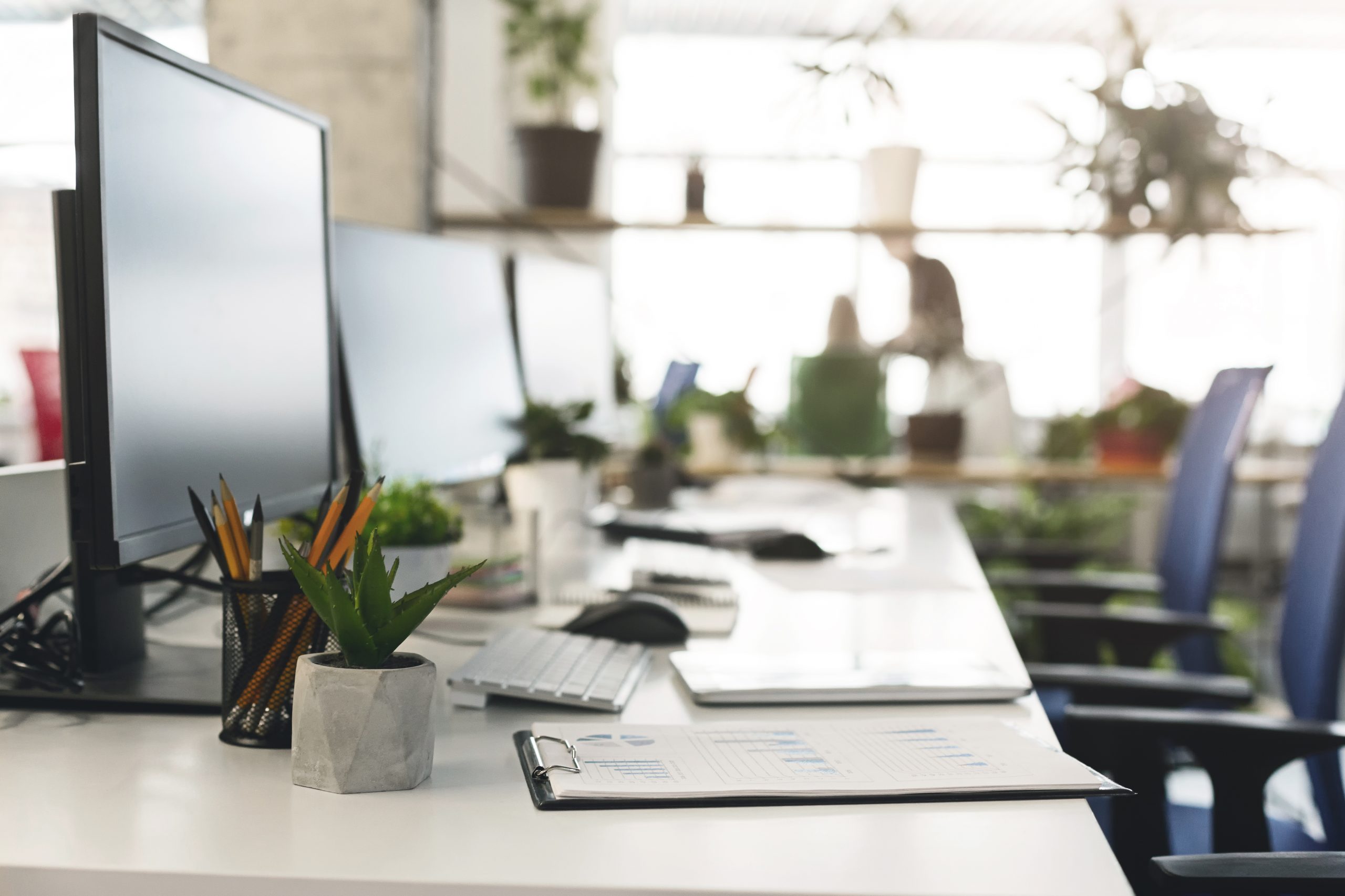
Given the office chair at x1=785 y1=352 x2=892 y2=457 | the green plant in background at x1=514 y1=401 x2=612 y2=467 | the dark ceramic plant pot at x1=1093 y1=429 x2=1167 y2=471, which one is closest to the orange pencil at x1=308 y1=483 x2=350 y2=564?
the green plant in background at x1=514 y1=401 x2=612 y2=467

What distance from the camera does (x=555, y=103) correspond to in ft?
10.2

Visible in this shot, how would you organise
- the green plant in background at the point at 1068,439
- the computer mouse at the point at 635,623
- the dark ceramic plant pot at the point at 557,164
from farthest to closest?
the green plant in background at the point at 1068,439
the dark ceramic plant pot at the point at 557,164
the computer mouse at the point at 635,623

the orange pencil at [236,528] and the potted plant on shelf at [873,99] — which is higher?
the potted plant on shelf at [873,99]

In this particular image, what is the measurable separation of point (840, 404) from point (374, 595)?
2.49 metres

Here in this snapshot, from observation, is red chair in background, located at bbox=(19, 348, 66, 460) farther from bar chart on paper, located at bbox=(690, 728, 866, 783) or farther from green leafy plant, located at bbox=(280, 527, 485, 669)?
bar chart on paper, located at bbox=(690, 728, 866, 783)

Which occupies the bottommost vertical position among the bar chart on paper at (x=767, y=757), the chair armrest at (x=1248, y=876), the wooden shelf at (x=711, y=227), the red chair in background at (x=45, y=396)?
the chair armrest at (x=1248, y=876)

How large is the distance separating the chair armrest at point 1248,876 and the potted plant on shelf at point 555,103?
95.9 inches

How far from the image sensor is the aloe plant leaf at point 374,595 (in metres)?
0.74

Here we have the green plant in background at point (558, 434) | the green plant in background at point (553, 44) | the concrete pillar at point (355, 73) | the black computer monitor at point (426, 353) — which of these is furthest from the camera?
the green plant in background at point (553, 44)

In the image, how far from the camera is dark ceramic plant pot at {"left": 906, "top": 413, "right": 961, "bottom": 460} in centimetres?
322

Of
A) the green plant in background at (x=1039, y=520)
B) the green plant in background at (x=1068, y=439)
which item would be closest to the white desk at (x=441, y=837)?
the green plant in background at (x=1068, y=439)

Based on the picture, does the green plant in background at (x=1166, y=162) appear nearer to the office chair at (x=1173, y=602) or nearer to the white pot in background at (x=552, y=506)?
the office chair at (x=1173, y=602)

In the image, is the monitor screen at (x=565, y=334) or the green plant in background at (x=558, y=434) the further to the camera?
the monitor screen at (x=565, y=334)

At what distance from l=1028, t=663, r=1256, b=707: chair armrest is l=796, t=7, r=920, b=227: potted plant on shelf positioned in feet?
5.32
